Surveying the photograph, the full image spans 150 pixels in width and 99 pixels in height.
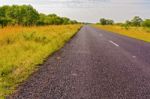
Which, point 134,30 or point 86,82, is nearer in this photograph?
point 86,82

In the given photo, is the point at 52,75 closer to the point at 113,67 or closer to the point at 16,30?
the point at 113,67

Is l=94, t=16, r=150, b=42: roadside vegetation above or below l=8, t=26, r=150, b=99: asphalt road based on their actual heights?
below

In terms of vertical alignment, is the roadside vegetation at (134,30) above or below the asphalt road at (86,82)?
below

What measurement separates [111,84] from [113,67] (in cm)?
272

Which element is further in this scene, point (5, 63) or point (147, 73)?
point (5, 63)

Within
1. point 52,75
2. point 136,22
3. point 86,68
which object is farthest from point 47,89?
point 136,22

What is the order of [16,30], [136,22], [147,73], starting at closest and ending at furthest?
[147,73] < [16,30] < [136,22]

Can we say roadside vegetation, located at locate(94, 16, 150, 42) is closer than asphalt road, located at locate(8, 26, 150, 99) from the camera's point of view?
No

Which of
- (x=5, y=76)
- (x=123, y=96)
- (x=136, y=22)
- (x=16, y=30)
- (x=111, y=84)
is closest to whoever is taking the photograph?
(x=123, y=96)

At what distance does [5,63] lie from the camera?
368 inches

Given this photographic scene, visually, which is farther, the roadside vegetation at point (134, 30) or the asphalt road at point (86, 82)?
the roadside vegetation at point (134, 30)

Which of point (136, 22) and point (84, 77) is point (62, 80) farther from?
point (136, 22)

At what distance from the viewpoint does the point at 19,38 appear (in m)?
18.2

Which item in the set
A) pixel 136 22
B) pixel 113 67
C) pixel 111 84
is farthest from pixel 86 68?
pixel 136 22
